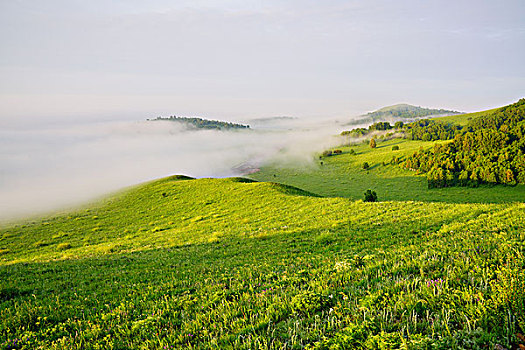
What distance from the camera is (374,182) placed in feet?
326

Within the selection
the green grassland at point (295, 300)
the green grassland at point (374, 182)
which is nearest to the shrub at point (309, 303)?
the green grassland at point (295, 300)

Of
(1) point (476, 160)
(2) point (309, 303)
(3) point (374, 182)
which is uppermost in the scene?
(2) point (309, 303)

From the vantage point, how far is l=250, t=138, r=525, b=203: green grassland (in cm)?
6994

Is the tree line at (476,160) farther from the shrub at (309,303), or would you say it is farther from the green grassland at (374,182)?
the shrub at (309,303)

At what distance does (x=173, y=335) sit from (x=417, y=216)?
781 inches

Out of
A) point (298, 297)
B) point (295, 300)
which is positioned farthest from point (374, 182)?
point (295, 300)

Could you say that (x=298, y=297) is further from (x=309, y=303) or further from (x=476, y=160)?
(x=476, y=160)

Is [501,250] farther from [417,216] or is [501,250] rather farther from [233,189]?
[233,189]

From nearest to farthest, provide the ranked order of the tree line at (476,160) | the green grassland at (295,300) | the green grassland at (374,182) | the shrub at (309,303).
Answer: the green grassland at (295,300) < the shrub at (309,303) < the green grassland at (374,182) < the tree line at (476,160)

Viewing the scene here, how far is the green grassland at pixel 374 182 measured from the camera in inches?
2753

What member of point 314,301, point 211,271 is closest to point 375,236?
point 211,271

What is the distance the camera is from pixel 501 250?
6.10 metres

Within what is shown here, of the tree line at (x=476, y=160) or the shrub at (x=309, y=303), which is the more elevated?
the shrub at (x=309, y=303)

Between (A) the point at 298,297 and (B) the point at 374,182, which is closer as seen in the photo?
(A) the point at 298,297
